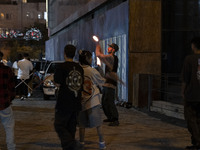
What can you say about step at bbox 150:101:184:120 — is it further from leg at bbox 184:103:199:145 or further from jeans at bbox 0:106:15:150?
jeans at bbox 0:106:15:150

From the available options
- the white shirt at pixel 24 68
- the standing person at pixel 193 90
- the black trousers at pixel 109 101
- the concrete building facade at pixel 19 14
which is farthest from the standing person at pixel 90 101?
the concrete building facade at pixel 19 14

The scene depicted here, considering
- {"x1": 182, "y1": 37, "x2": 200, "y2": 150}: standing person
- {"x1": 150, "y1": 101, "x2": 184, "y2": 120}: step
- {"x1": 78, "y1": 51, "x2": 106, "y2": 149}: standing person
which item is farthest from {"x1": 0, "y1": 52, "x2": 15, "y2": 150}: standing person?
{"x1": 150, "y1": 101, "x2": 184, "y2": 120}: step

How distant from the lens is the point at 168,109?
11.3 m

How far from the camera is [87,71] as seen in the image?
6.72 meters

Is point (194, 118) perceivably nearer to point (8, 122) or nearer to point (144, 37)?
point (8, 122)

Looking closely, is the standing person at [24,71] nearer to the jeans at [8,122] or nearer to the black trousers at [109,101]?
the black trousers at [109,101]

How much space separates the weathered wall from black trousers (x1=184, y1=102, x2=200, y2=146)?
7.02 metres

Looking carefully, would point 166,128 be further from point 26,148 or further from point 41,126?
point 26,148

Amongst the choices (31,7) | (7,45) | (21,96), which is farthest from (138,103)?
(31,7)

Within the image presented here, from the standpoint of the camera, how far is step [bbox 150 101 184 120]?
10.6 m

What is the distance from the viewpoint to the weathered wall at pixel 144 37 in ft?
45.2

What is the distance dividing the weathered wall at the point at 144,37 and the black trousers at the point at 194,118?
7.02 meters

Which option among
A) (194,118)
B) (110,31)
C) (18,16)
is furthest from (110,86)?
(18,16)

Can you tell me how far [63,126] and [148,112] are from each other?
6661 mm
